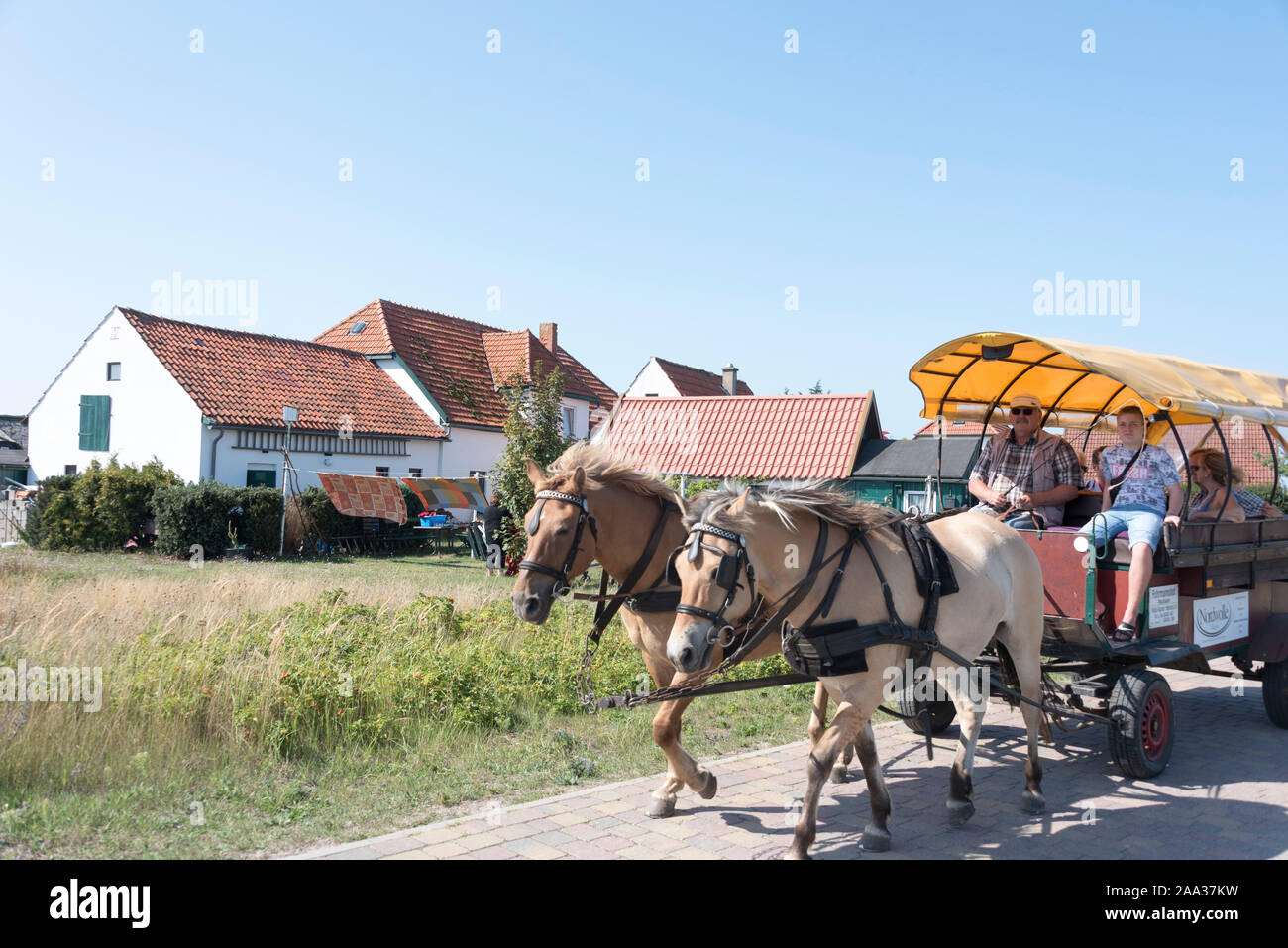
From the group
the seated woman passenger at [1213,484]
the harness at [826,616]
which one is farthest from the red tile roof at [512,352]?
the harness at [826,616]

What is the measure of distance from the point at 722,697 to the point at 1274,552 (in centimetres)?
491

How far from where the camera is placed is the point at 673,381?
1563 inches

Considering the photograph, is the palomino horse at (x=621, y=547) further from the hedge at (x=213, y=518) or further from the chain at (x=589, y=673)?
the hedge at (x=213, y=518)

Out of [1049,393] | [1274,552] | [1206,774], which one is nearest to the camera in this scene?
[1206,774]

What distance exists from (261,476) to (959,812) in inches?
870

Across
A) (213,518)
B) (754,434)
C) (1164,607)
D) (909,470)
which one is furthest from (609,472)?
(213,518)

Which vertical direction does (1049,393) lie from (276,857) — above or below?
above

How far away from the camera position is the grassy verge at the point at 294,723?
4.78m

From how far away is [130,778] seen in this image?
5.21m

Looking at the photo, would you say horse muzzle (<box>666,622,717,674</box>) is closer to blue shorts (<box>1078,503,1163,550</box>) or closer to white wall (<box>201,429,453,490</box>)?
blue shorts (<box>1078,503,1163,550</box>)

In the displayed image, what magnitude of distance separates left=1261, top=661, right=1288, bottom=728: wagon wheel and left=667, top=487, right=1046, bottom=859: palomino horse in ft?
10.3
